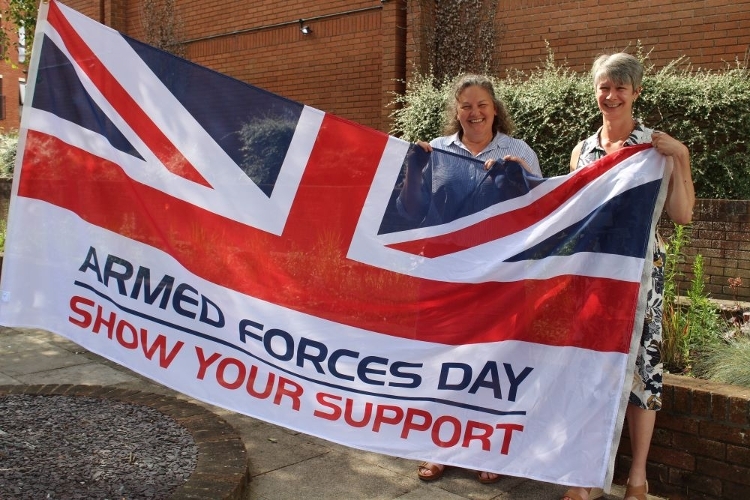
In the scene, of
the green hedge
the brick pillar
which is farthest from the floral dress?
the brick pillar

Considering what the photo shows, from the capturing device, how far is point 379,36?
411 inches

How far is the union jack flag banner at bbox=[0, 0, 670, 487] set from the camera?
3.19 meters

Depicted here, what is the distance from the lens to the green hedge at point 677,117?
21.2 feet

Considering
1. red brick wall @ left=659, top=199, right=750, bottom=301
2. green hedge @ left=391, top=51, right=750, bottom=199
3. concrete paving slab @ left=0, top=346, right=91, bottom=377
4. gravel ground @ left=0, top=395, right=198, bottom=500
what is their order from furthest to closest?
green hedge @ left=391, top=51, right=750, bottom=199, red brick wall @ left=659, top=199, right=750, bottom=301, concrete paving slab @ left=0, top=346, right=91, bottom=377, gravel ground @ left=0, top=395, right=198, bottom=500

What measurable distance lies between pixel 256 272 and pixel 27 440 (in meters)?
1.50

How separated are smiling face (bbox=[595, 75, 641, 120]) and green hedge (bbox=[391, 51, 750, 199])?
3.23 meters

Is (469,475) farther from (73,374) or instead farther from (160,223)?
(73,374)

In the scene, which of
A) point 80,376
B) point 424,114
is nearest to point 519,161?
point 80,376

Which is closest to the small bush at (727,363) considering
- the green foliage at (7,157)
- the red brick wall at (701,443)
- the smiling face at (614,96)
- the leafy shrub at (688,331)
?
the leafy shrub at (688,331)

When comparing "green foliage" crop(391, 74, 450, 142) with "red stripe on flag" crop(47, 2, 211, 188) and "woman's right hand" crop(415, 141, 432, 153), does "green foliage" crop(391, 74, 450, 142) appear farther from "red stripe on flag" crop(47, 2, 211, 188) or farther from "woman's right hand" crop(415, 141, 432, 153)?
"red stripe on flag" crop(47, 2, 211, 188)

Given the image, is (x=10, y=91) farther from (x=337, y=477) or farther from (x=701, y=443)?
(x=701, y=443)

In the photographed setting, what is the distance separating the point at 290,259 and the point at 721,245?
3.94m

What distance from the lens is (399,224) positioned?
11.2 feet

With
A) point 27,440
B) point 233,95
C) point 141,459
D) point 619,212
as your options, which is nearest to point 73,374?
point 27,440
